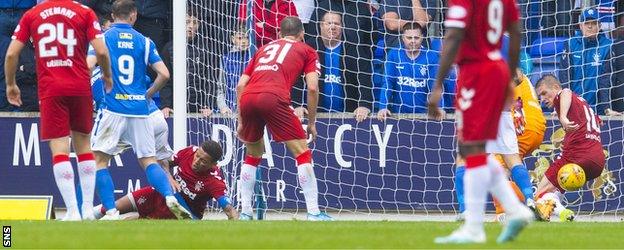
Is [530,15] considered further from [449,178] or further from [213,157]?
[213,157]

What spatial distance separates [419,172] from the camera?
18281 millimetres

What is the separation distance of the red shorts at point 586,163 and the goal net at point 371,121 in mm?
1249

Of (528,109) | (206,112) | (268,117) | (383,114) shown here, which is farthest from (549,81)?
(206,112)

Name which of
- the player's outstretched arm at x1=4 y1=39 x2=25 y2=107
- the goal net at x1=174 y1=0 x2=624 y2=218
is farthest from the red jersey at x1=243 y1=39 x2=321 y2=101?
the goal net at x1=174 y1=0 x2=624 y2=218

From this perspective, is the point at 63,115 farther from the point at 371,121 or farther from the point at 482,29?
the point at 371,121

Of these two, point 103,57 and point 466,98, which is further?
point 103,57

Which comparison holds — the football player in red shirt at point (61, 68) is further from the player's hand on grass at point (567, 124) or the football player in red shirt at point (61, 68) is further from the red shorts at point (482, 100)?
the player's hand on grass at point (567, 124)

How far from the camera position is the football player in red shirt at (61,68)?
1320 centimetres

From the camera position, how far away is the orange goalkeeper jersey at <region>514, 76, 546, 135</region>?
1620 cm

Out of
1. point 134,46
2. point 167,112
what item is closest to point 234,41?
point 167,112

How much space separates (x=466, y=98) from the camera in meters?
9.98

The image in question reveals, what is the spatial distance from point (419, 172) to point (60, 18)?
639 centimetres

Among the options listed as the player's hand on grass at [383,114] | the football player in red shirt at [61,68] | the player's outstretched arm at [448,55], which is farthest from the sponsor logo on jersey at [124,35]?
the player's outstretched arm at [448,55]

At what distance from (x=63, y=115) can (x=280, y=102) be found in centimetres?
231
